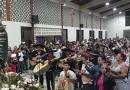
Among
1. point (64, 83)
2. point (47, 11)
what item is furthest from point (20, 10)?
point (64, 83)

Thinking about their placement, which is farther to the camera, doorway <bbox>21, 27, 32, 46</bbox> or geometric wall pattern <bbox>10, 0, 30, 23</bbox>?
doorway <bbox>21, 27, 32, 46</bbox>

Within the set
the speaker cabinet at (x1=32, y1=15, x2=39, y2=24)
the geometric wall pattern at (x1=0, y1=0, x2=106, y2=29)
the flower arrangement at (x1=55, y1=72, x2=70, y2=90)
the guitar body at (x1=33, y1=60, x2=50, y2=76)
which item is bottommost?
the flower arrangement at (x1=55, y1=72, x2=70, y2=90)

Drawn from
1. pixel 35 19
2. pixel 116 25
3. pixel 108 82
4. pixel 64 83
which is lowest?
pixel 64 83

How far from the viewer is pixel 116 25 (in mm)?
29922

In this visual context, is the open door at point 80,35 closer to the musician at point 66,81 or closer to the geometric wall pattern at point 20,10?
the geometric wall pattern at point 20,10

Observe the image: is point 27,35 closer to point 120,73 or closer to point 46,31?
point 46,31

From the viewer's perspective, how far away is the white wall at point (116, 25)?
29.3 m

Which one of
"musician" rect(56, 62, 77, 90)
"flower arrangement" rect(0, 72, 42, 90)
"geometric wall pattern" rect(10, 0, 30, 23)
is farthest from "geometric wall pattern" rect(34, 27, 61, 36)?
"flower arrangement" rect(0, 72, 42, 90)

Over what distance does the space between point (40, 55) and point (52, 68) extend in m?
0.54

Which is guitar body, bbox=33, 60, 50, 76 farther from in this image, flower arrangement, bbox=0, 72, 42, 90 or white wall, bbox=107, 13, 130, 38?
white wall, bbox=107, 13, 130, 38

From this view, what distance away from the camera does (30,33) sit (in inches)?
496

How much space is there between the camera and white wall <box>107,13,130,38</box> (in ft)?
96.1

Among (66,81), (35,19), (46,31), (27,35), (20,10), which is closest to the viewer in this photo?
(66,81)

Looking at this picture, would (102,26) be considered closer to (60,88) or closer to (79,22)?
(79,22)
